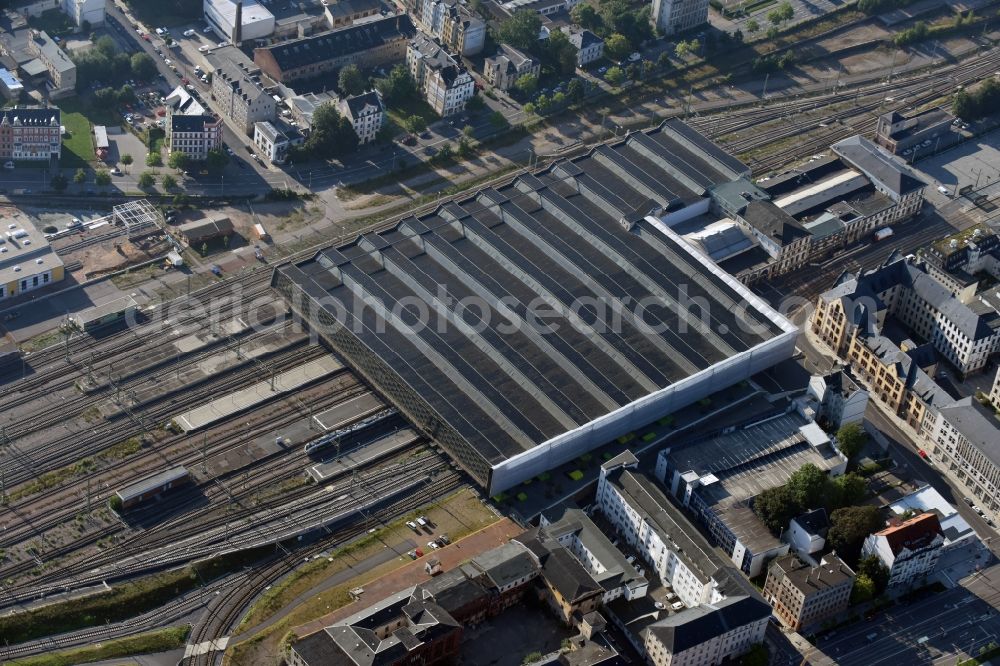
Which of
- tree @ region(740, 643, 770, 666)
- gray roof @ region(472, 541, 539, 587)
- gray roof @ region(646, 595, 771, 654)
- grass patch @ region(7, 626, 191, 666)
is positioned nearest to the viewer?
grass patch @ region(7, 626, 191, 666)

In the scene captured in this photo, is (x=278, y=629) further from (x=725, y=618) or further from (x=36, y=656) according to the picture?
(x=725, y=618)

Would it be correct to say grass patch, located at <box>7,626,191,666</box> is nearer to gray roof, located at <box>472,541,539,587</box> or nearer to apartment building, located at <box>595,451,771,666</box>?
gray roof, located at <box>472,541,539,587</box>

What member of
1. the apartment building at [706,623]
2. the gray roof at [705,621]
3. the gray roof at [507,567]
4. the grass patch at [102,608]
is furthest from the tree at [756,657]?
the grass patch at [102,608]

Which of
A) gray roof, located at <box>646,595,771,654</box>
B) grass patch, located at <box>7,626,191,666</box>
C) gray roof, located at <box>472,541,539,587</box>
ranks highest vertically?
gray roof, located at <box>646,595,771,654</box>

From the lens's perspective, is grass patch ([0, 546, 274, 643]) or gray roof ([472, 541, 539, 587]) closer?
grass patch ([0, 546, 274, 643])

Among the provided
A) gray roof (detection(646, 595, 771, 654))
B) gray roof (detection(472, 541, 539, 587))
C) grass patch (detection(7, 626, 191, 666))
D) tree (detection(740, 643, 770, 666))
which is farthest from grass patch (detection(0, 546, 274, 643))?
tree (detection(740, 643, 770, 666))

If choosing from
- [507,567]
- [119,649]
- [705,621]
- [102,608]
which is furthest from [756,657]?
[102,608]
